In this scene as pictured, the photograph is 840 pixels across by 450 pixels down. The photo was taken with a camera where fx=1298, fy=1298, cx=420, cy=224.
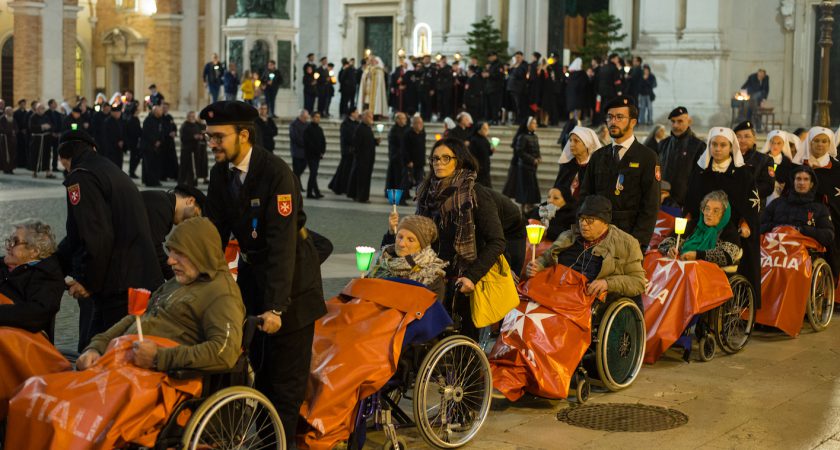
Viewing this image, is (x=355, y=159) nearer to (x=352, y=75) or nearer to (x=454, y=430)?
(x=352, y=75)

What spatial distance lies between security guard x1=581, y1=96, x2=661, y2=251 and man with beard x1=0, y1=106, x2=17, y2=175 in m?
21.5

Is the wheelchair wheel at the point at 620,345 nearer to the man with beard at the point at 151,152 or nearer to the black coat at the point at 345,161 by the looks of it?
the black coat at the point at 345,161

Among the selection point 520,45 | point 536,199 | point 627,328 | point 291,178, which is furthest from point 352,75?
point 291,178

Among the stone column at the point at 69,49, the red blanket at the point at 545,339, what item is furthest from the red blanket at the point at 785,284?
the stone column at the point at 69,49

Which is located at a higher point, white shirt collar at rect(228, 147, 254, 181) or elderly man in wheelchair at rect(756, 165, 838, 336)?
white shirt collar at rect(228, 147, 254, 181)

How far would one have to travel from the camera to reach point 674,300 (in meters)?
8.95

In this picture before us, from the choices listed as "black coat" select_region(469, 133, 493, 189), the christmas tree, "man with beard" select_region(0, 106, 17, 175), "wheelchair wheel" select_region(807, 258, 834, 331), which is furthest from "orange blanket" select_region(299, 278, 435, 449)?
the christmas tree

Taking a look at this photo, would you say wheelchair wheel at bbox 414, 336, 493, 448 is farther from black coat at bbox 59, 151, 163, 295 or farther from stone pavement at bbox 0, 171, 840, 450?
black coat at bbox 59, 151, 163, 295

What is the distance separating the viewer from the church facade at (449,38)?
27031 millimetres

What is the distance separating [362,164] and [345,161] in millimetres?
723

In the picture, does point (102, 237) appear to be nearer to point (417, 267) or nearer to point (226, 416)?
point (417, 267)

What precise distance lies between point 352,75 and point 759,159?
20051 millimetres

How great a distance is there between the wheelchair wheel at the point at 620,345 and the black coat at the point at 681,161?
13.3 feet

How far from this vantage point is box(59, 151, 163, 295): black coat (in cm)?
697
